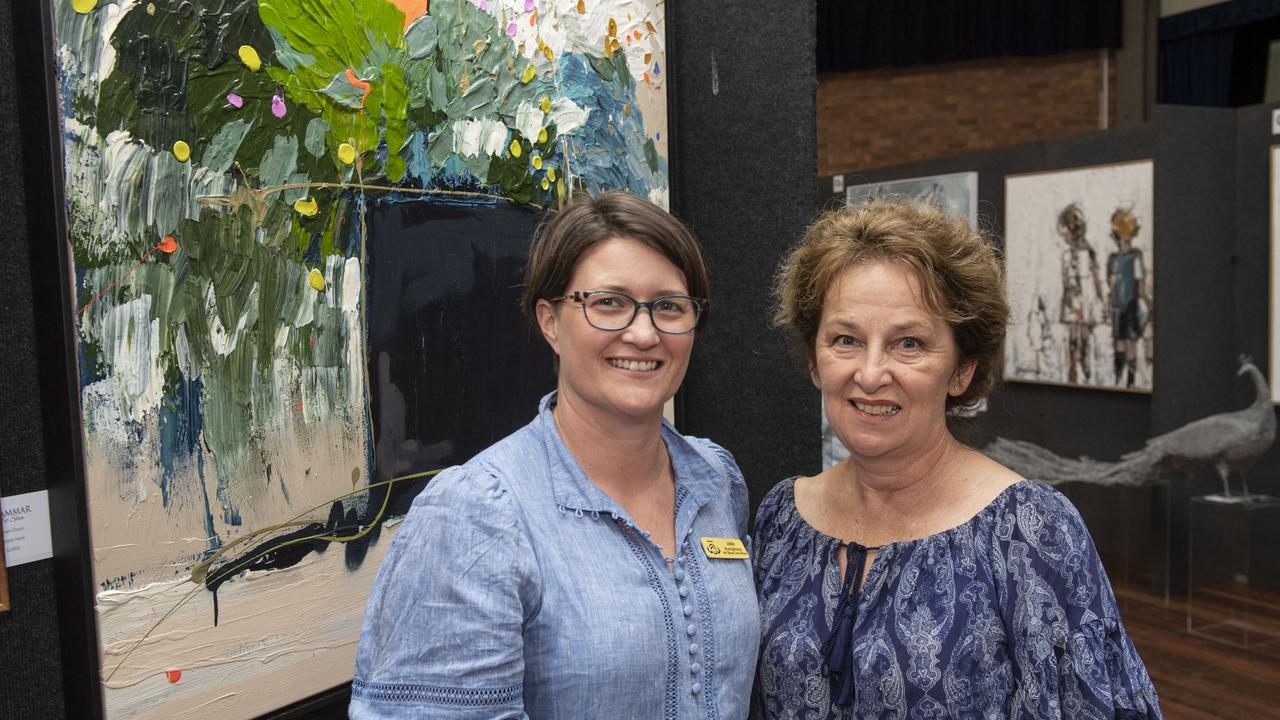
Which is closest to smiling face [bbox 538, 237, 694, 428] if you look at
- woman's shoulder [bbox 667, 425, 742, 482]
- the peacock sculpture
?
woman's shoulder [bbox 667, 425, 742, 482]

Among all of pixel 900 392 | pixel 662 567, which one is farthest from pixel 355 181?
pixel 900 392

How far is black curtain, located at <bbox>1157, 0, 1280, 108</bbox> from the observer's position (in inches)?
340

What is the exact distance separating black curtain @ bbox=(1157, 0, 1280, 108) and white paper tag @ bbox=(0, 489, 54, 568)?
9781 mm

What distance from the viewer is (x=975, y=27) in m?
9.32

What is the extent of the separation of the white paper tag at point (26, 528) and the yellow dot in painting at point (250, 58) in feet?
2.24

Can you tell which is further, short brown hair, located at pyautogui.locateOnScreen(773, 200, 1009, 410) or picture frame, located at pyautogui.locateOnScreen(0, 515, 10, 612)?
short brown hair, located at pyautogui.locateOnScreen(773, 200, 1009, 410)

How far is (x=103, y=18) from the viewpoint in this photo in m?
1.32

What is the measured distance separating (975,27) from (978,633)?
906cm

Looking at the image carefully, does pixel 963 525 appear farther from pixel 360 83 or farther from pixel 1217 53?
pixel 1217 53

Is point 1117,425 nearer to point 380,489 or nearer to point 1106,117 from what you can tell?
point 380,489

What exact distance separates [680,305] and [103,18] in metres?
0.85

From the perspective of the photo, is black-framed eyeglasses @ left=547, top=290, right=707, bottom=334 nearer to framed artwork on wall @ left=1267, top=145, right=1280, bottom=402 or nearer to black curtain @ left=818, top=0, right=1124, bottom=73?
framed artwork on wall @ left=1267, top=145, right=1280, bottom=402

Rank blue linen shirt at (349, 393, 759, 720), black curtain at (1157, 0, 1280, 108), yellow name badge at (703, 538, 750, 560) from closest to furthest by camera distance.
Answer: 1. blue linen shirt at (349, 393, 759, 720)
2. yellow name badge at (703, 538, 750, 560)
3. black curtain at (1157, 0, 1280, 108)

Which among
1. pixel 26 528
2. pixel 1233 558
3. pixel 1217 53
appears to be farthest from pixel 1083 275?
pixel 26 528
